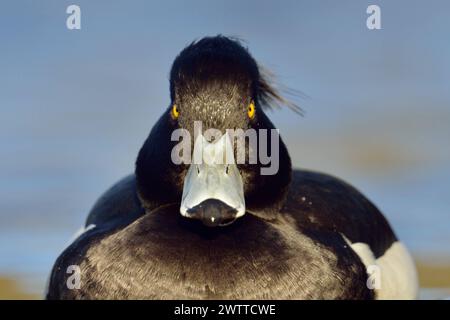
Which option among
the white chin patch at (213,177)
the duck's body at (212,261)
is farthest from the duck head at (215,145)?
the duck's body at (212,261)

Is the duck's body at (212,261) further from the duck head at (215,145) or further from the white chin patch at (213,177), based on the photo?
the white chin patch at (213,177)

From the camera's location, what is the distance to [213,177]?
6.58m

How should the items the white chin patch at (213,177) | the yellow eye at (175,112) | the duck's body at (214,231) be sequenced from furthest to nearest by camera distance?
the yellow eye at (175,112) < the duck's body at (214,231) < the white chin patch at (213,177)

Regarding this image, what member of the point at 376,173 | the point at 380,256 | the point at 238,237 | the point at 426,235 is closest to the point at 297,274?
the point at 238,237

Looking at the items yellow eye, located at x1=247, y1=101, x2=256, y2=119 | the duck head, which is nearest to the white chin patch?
the duck head

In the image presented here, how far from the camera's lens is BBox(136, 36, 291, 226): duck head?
21.7 feet

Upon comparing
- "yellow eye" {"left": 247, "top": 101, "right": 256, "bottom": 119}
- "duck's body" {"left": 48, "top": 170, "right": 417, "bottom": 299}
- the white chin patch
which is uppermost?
"yellow eye" {"left": 247, "top": 101, "right": 256, "bottom": 119}

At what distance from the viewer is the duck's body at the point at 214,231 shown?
660 centimetres

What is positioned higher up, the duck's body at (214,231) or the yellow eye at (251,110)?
the yellow eye at (251,110)

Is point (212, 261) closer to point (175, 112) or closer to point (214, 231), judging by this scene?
point (214, 231)

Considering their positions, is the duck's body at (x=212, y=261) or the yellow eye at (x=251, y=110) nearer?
the duck's body at (x=212, y=261)

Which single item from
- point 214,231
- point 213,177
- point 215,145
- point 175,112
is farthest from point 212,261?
point 175,112

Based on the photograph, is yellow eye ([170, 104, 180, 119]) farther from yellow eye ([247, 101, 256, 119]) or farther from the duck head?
yellow eye ([247, 101, 256, 119])

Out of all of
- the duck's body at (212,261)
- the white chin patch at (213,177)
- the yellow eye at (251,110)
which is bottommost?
the duck's body at (212,261)
